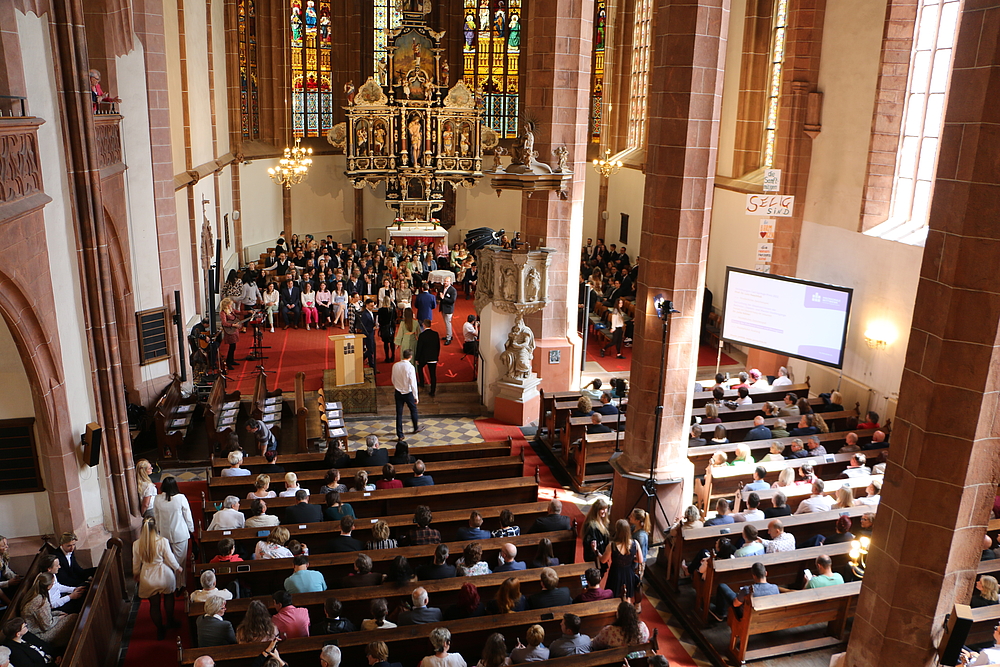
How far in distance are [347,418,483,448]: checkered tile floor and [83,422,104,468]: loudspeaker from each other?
199 inches

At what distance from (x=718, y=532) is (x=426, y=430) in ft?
20.9

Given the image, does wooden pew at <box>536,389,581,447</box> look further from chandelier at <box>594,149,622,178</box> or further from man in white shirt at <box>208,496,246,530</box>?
chandelier at <box>594,149,622,178</box>

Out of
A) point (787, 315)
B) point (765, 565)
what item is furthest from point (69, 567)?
point (787, 315)

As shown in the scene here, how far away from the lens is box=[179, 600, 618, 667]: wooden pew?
6297mm

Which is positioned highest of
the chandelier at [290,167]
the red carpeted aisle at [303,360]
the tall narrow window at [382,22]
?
the tall narrow window at [382,22]

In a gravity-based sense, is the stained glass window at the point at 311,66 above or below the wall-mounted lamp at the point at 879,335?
above

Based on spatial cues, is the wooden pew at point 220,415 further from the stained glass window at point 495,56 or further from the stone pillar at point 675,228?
the stained glass window at point 495,56

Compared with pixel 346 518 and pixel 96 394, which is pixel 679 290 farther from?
pixel 96 394

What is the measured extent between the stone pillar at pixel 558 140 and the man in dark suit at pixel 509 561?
7.02 m

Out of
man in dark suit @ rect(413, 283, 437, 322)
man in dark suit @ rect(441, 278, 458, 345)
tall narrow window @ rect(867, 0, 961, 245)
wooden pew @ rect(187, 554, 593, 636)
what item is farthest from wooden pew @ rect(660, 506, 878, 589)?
man in dark suit @ rect(441, 278, 458, 345)

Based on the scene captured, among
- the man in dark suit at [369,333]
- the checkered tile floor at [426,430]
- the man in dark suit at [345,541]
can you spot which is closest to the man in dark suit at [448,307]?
the man in dark suit at [369,333]

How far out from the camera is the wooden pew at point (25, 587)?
278 inches

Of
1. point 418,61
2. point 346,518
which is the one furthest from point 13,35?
point 418,61

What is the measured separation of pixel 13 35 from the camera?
715 centimetres
